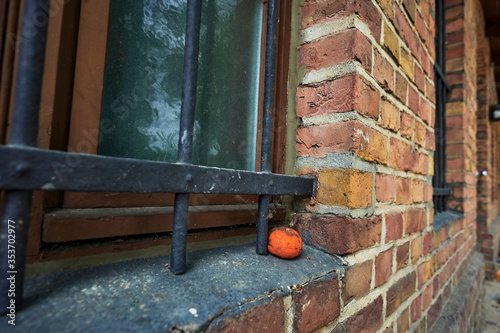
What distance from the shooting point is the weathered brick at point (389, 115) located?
0.85 m

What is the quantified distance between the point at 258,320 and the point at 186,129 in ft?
1.25

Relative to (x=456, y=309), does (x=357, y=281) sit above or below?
above

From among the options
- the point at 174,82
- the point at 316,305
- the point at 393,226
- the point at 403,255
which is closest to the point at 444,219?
the point at 403,255

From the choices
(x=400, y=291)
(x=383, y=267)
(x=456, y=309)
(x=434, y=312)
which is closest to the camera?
(x=383, y=267)

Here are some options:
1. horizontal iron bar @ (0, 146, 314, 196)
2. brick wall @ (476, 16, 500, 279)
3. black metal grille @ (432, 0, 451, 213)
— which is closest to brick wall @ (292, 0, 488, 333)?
horizontal iron bar @ (0, 146, 314, 196)

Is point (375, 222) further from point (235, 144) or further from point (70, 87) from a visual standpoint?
point (70, 87)

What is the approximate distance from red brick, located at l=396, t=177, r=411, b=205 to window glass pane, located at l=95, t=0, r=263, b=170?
57 centimetres

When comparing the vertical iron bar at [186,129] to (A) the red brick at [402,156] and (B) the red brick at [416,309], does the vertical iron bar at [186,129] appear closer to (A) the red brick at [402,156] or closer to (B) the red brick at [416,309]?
(A) the red brick at [402,156]

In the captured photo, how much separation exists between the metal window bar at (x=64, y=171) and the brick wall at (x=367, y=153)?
0.32m

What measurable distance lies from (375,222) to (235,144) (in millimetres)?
502

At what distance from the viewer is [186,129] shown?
0.49 metres

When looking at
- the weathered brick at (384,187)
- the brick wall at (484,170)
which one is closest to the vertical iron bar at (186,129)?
the weathered brick at (384,187)

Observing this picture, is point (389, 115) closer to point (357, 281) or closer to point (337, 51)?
point (337, 51)

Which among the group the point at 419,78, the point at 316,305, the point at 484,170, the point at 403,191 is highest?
the point at 419,78
